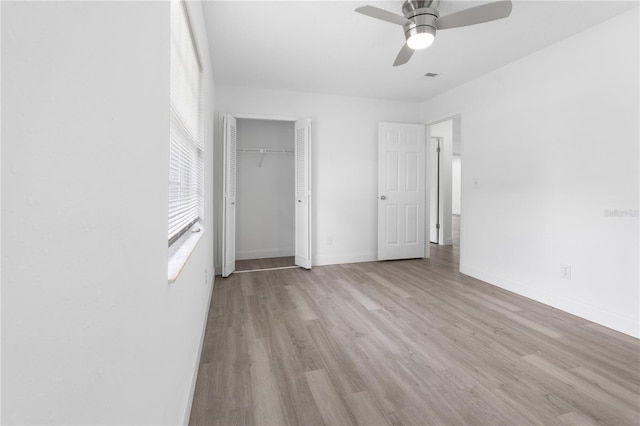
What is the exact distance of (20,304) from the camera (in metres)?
0.34

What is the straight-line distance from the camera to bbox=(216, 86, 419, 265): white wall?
15.4 feet

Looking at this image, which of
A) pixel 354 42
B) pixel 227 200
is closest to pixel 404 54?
pixel 354 42

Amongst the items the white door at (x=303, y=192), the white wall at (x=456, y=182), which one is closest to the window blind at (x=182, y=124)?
the white door at (x=303, y=192)

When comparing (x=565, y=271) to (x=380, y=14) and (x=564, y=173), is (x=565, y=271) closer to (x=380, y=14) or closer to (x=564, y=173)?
(x=564, y=173)

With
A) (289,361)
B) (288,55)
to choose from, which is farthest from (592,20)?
(289,361)

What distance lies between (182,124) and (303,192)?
2.79m

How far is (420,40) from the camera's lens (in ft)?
7.95

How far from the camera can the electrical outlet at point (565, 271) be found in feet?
9.73

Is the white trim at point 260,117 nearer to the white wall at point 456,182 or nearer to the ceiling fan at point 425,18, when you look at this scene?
the ceiling fan at point 425,18

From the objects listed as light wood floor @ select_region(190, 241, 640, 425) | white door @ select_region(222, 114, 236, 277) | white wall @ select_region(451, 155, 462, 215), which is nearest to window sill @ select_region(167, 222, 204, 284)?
light wood floor @ select_region(190, 241, 640, 425)

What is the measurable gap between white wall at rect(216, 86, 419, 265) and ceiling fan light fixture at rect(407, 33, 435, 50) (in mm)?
2346

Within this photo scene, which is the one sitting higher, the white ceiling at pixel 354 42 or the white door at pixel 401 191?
the white ceiling at pixel 354 42

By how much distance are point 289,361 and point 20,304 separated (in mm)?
1922

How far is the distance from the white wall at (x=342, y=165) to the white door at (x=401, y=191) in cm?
16
